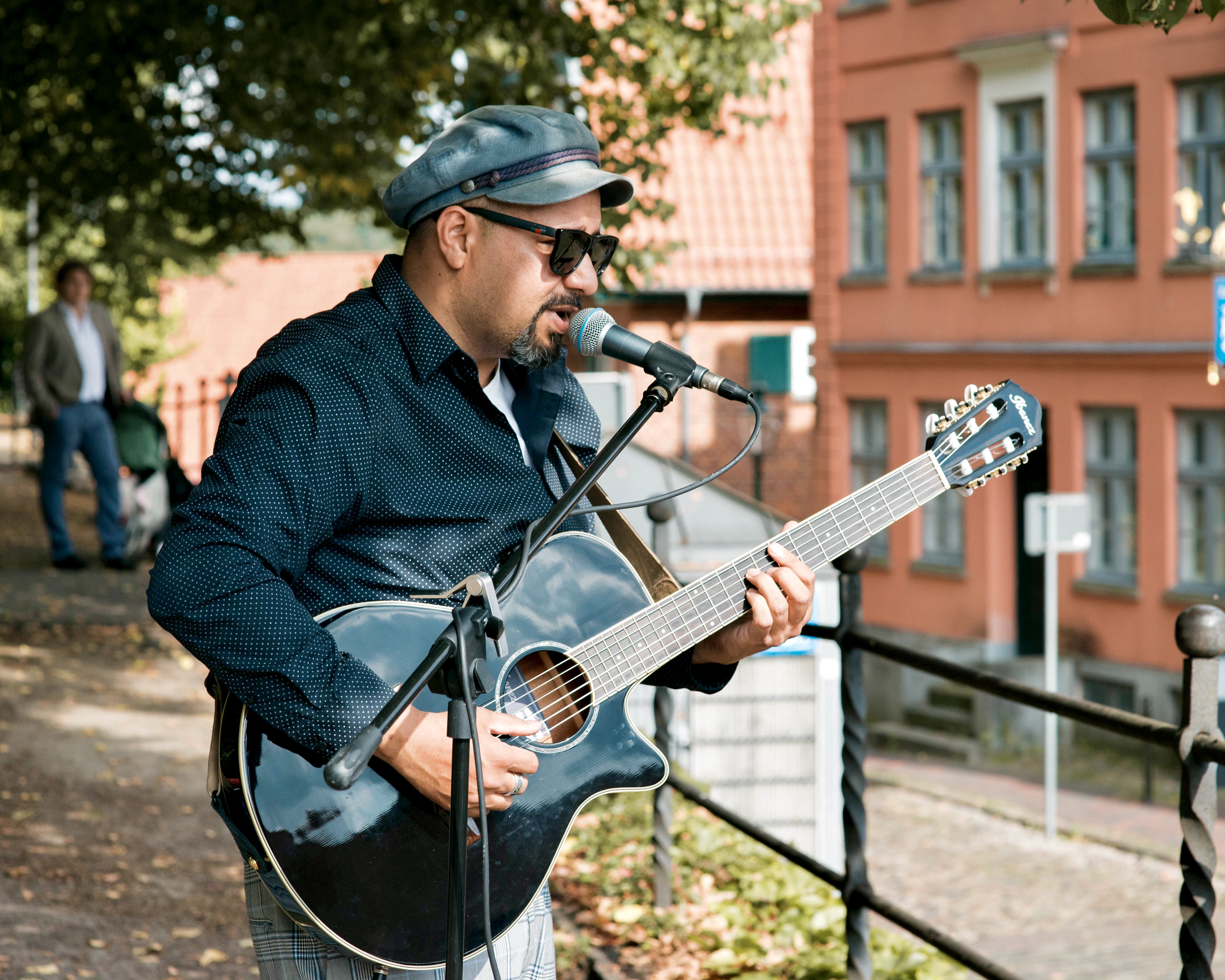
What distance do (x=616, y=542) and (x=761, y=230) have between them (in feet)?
82.1

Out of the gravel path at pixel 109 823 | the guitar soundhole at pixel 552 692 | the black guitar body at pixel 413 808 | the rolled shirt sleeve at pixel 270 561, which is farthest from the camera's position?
the gravel path at pixel 109 823

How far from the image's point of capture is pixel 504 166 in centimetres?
233

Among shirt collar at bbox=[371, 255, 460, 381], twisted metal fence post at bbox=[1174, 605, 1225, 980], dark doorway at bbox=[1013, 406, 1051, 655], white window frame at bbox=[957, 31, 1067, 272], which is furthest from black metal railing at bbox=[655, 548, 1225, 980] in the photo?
dark doorway at bbox=[1013, 406, 1051, 655]

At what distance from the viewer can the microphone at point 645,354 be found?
224 cm

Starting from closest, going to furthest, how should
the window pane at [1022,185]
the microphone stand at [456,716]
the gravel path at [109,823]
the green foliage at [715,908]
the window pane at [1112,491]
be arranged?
the microphone stand at [456,716]
the green foliage at [715,908]
the gravel path at [109,823]
the window pane at [1112,491]
the window pane at [1022,185]

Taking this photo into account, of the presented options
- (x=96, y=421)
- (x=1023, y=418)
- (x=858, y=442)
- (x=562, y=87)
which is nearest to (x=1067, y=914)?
(x=562, y=87)

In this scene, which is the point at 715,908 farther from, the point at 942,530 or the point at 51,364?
the point at 942,530

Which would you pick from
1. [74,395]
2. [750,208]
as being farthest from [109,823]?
[750,208]

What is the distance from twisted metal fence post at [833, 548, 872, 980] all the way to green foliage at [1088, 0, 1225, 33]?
1.31 m

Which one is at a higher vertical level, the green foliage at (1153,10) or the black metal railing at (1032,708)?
the green foliage at (1153,10)

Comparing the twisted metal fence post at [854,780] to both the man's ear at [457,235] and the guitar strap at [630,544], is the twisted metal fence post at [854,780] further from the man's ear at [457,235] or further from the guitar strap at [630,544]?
the man's ear at [457,235]

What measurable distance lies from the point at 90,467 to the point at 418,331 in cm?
890

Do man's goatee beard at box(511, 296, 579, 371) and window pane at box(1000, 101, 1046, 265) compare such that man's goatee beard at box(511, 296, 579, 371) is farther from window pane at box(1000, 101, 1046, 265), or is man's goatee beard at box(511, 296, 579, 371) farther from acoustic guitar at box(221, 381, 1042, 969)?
window pane at box(1000, 101, 1046, 265)

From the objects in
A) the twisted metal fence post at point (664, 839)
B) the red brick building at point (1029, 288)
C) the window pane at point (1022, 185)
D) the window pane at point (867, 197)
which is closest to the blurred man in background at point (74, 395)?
the twisted metal fence post at point (664, 839)
